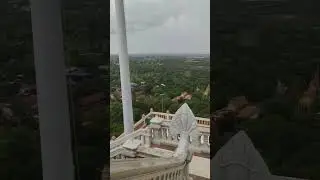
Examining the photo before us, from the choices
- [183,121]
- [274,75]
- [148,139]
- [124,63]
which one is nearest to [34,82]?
[124,63]

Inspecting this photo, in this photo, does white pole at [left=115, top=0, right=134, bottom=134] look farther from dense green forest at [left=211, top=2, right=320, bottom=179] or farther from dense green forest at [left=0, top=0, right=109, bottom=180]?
dense green forest at [left=211, top=2, right=320, bottom=179]

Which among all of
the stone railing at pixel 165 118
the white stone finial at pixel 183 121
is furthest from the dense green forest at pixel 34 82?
the white stone finial at pixel 183 121

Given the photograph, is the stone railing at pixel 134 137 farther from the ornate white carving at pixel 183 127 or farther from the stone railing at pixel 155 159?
the ornate white carving at pixel 183 127

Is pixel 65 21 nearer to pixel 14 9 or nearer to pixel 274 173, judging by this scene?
pixel 14 9

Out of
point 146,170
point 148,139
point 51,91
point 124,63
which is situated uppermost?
point 124,63

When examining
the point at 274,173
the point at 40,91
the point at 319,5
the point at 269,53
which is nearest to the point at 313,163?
the point at 274,173

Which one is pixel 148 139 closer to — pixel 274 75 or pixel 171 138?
pixel 171 138

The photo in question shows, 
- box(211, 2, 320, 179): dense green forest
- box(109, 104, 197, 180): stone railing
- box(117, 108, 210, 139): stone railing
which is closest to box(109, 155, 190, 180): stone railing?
box(109, 104, 197, 180): stone railing
